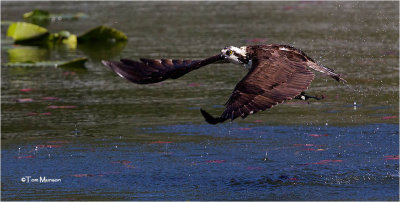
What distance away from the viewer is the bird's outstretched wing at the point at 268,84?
739cm

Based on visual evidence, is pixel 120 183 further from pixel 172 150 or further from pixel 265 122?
pixel 265 122

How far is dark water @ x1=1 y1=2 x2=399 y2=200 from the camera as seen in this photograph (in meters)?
8.50

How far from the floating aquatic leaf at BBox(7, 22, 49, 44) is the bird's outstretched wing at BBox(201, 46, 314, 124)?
11.2m

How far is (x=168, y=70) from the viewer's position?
921 centimetres

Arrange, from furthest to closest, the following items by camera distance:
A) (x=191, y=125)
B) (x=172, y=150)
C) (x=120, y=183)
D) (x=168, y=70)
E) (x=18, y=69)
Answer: (x=18, y=69)
(x=191, y=125)
(x=172, y=150)
(x=168, y=70)
(x=120, y=183)

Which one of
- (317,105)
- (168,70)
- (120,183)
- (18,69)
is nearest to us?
(120,183)

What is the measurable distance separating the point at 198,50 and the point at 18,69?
3.50m

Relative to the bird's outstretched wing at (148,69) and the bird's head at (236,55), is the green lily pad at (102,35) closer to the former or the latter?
the bird's outstretched wing at (148,69)

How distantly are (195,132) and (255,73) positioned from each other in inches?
110

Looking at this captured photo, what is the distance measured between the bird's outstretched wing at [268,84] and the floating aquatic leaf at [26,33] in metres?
11.2

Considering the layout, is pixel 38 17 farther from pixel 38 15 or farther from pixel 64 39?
pixel 64 39

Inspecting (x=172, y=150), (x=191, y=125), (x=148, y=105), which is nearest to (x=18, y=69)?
(x=148, y=105)

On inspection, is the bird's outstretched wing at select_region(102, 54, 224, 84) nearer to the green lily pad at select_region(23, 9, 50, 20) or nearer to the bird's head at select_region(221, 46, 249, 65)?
the bird's head at select_region(221, 46, 249, 65)

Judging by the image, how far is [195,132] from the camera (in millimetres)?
10742
